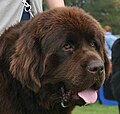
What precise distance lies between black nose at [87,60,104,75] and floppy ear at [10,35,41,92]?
419 millimetres

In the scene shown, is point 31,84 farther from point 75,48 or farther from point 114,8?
point 114,8

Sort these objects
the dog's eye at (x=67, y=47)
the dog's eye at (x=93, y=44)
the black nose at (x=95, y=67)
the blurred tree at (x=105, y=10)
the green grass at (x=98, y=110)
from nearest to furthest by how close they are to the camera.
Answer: the black nose at (x=95, y=67)
the dog's eye at (x=67, y=47)
the dog's eye at (x=93, y=44)
the green grass at (x=98, y=110)
the blurred tree at (x=105, y=10)

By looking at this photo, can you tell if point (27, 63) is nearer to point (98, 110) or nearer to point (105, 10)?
point (98, 110)

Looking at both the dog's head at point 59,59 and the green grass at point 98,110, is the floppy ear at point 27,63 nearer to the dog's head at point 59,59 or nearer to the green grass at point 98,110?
the dog's head at point 59,59

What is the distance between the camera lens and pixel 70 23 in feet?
12.5

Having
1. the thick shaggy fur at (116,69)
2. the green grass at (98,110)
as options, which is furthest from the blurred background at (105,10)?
the thick shaggy fur at (116,69)

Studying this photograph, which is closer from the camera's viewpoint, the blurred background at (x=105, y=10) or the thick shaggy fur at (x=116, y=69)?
the thick shaggy fur at (x=116, y=69)

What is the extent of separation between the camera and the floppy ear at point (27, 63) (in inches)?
146

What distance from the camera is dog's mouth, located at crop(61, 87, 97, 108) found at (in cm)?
384

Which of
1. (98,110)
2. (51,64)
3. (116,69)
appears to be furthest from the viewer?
(98,110)

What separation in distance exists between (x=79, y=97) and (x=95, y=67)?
326mm

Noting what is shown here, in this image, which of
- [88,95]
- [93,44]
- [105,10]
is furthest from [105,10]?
[88,95]

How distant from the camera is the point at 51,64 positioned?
3801 millimetres

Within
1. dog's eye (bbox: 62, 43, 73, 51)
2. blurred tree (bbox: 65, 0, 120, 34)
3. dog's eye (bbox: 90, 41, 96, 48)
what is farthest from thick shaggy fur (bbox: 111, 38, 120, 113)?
blurred tree (bbox: 65, 0, 120, 34)
